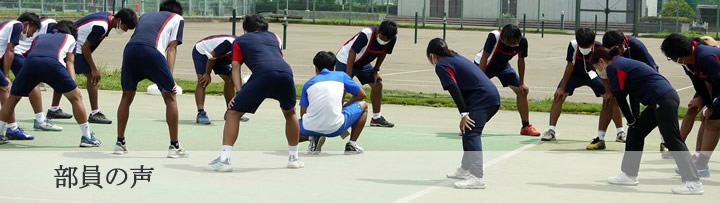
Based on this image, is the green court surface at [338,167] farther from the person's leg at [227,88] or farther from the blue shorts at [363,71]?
the blue shorts at [363,71]

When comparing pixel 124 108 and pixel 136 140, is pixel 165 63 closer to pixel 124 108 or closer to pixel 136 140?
pixel 124 108

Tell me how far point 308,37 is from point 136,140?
109ft

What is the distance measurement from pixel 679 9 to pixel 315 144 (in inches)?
2193

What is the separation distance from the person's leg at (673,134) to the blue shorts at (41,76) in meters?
6.24

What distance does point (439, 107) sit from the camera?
18.9 metres

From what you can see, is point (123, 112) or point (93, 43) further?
point (93, 43)

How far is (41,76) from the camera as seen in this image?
41.5ft

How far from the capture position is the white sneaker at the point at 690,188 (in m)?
10.2

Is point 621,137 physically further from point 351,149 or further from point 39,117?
point 39,117

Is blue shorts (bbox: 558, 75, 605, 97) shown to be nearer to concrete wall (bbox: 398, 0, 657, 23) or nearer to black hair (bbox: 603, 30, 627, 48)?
black hair (bbox: 603, 30, 627, 48)

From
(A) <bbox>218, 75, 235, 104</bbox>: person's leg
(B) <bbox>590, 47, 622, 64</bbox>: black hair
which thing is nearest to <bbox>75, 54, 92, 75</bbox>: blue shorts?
(A) <bbox>218, 75, 235, 104</bbox>: person's leg

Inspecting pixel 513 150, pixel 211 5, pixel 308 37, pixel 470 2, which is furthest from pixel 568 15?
pixel 513 150

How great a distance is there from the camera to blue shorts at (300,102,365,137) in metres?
12.7

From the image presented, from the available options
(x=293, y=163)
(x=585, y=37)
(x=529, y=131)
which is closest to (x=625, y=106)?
(x=585, y=37)
